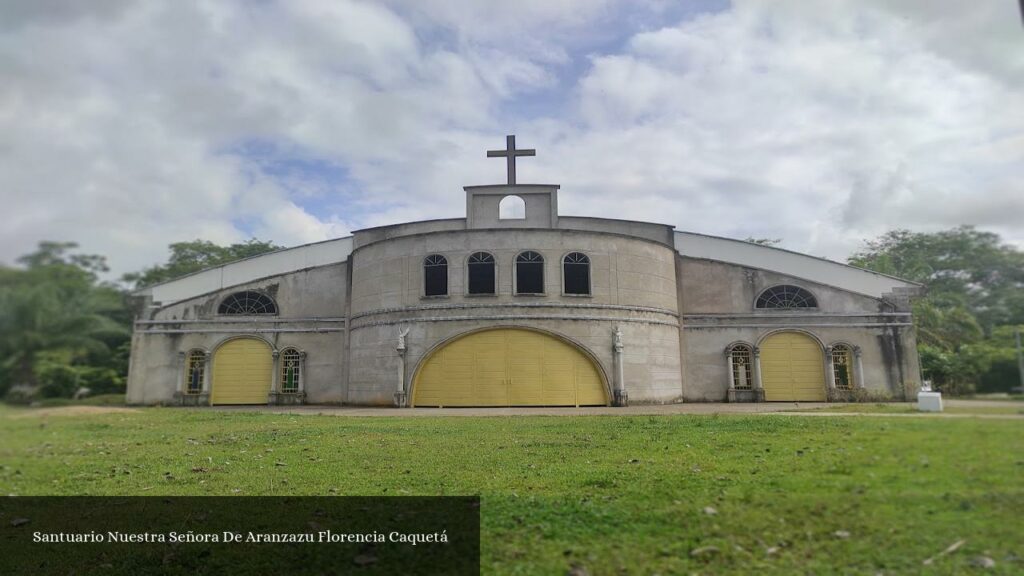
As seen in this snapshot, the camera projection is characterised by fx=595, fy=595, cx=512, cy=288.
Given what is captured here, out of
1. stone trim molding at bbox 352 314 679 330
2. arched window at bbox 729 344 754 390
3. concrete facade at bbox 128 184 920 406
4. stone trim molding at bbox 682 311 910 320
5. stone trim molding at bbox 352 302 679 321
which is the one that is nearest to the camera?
stone trim molding at bbox 352 314 679 330

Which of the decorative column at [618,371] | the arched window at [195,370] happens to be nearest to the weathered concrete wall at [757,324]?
the decorative column at [618,371]

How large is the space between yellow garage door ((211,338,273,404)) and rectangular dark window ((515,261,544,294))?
13.0 metres

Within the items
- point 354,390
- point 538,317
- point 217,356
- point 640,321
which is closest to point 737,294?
point 640,321

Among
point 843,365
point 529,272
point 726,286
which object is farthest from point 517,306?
point 843,365

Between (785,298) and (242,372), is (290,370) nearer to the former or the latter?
(242,372)

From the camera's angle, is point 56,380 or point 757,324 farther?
point 757,324

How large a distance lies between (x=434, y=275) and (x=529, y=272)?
401 centimetres

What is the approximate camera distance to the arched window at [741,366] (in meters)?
27.4

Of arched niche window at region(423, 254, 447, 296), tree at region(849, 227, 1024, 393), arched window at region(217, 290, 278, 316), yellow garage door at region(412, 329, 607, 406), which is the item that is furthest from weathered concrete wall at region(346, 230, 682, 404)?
tree at region(849, 227, 1024, 393)

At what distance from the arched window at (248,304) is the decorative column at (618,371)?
54.0 ft

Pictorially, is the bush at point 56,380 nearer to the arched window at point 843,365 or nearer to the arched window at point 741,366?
the arched window at point 741,366

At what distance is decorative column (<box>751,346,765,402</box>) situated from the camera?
87.6ft

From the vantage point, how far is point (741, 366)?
27688mm

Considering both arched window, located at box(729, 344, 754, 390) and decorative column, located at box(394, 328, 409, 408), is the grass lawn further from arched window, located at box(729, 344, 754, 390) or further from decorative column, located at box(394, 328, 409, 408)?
arched window, located at box(729, 344, 754, 390)
